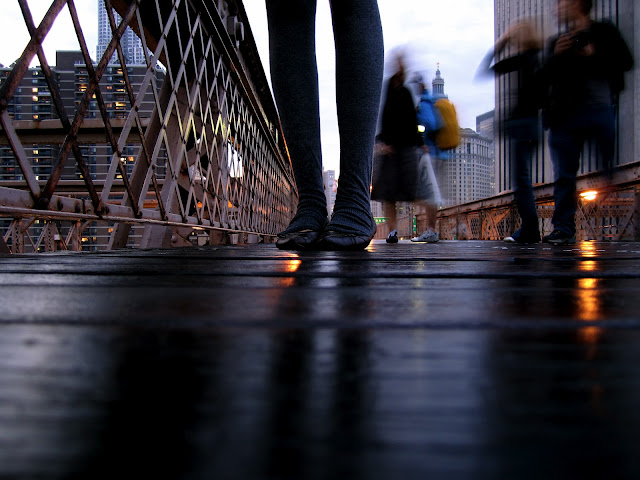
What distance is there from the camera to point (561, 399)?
0.12m

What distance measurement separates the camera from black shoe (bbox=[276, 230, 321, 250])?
3.58 feet

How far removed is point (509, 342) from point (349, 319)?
0.24 ft

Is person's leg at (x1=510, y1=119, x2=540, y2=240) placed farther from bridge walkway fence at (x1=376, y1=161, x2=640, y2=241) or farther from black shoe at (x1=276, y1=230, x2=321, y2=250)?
black shoe at (x1=276, y1=230, x2=321, y2=250)

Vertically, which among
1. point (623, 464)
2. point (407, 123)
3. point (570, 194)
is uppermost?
point (407, 123)

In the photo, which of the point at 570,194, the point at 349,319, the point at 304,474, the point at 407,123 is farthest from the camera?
the point at 407,123

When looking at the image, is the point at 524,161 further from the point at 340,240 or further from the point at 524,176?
the point at 340,240

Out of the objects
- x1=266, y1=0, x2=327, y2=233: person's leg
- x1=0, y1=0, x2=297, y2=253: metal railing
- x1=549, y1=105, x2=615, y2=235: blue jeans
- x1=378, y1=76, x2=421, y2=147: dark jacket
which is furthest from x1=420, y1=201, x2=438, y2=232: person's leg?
x1=266, y1=0, x2=327, y2=233: person's leg

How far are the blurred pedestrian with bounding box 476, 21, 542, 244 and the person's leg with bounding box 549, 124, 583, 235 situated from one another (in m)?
0.16

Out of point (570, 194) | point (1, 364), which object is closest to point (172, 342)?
point (1, 364)

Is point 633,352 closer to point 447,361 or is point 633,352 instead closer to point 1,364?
point 447,361

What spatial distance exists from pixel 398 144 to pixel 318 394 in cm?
311

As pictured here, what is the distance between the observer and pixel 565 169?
2236 mm

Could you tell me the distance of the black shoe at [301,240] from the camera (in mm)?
1092

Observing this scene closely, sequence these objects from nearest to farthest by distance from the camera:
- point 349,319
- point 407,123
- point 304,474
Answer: point 304,474, point 349,319, point 407,123
